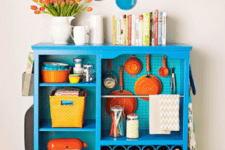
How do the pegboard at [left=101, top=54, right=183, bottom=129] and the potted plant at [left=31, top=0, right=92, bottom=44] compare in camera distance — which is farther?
the pegboard at [left=101, top=54, right=183, bottom=129]

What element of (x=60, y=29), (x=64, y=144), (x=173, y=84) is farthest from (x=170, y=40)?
(x=64, y=144)

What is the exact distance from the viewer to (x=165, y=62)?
3.29 metres

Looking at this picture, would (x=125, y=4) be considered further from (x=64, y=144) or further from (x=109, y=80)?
(x=64, y=144)

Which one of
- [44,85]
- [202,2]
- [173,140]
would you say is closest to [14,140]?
[44,85]

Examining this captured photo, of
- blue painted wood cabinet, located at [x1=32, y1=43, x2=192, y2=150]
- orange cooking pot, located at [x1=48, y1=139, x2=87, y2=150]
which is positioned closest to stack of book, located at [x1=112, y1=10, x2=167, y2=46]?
blue painted wood cabinet, located at [x1=32, y1=43, x2=192, y2=150]

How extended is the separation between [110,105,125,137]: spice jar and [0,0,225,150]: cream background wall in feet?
2.28

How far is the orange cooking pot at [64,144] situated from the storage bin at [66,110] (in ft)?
0.57

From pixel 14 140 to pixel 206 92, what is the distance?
1.91 m

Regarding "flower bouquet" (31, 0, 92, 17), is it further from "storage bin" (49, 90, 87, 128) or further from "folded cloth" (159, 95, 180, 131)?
"folded cloth" (159, 95, 180, 131)

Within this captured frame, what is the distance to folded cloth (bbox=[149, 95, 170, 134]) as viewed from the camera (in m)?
3.07

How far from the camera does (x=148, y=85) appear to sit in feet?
10.9

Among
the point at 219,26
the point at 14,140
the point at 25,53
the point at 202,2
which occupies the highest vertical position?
the point at 202,2

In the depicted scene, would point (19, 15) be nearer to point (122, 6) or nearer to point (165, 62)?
point (122, 6)

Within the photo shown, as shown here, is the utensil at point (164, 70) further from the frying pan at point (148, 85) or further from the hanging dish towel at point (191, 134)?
the hanging dish towel at point (191, 134)
